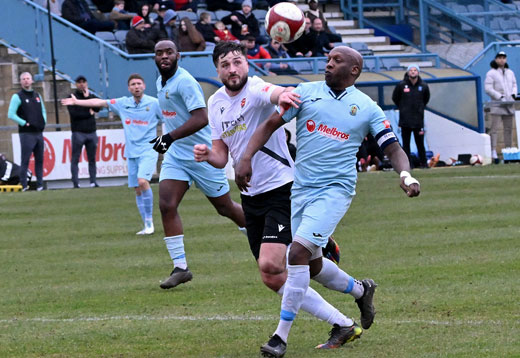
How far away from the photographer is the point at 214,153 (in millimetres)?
8328

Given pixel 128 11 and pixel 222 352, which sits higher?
pixel 128 11

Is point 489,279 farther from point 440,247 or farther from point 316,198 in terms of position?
point 316,198

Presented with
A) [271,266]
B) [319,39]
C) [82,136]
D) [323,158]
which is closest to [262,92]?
[323,158]

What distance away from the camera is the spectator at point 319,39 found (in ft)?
101

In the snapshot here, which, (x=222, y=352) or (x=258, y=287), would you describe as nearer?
(x=222, y=352)

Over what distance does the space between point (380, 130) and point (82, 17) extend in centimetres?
2245

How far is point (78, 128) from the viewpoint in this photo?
80.9 ft

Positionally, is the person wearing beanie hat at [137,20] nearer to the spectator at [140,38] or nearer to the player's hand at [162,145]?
the spectator at [140,38]

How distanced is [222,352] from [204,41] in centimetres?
2157

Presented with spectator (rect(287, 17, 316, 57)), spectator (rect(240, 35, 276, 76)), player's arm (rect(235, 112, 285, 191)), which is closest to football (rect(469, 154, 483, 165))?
spectator (rect(287, 17, 316, 57))

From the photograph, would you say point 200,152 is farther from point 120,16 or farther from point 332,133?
point 120,16

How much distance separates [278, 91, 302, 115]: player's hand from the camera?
7776 millimetres

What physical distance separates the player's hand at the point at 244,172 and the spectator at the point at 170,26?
2120 cm

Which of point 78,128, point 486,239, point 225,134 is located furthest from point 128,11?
point 225,134
